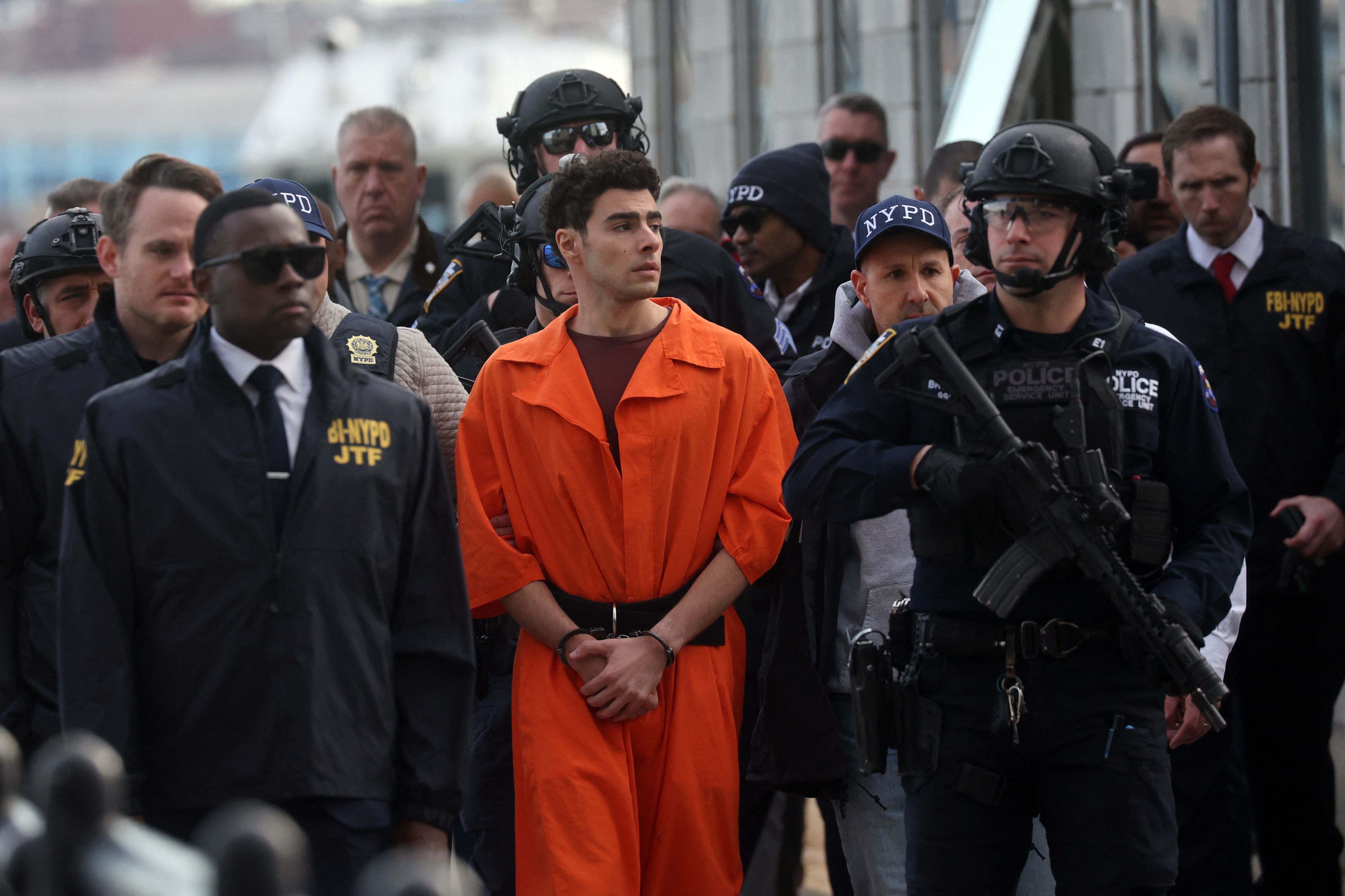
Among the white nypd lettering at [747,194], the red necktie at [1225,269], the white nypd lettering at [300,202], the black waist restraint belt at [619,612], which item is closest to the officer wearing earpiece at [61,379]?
the white nypd lettering at [300,202]

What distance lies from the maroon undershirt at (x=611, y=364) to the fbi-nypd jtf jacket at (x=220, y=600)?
1.04m

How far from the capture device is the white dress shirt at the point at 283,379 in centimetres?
333

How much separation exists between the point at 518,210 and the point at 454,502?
84 cm

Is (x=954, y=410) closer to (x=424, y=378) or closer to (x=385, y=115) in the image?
(x=424, y=378)

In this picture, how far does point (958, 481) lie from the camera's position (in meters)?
3.60

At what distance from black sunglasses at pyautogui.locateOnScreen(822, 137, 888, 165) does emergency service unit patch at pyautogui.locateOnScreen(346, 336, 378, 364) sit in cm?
312

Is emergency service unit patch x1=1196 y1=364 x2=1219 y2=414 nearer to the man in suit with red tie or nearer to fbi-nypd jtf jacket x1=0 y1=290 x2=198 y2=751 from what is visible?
the man in suit with red tie

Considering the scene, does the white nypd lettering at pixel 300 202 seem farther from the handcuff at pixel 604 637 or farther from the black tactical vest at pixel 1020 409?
the black tactical vest at pixel 1020 409

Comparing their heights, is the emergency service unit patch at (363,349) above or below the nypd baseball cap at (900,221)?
below

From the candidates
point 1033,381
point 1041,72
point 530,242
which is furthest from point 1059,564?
point 1041,72

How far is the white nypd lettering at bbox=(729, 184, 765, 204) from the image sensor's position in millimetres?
5820

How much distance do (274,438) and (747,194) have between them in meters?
2.83

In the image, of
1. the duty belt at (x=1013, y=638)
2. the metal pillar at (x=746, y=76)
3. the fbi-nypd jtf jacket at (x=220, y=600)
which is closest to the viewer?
the fbi-nypd jtf jacket at (x=220, y=600)

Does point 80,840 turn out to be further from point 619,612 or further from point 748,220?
point 748,220
